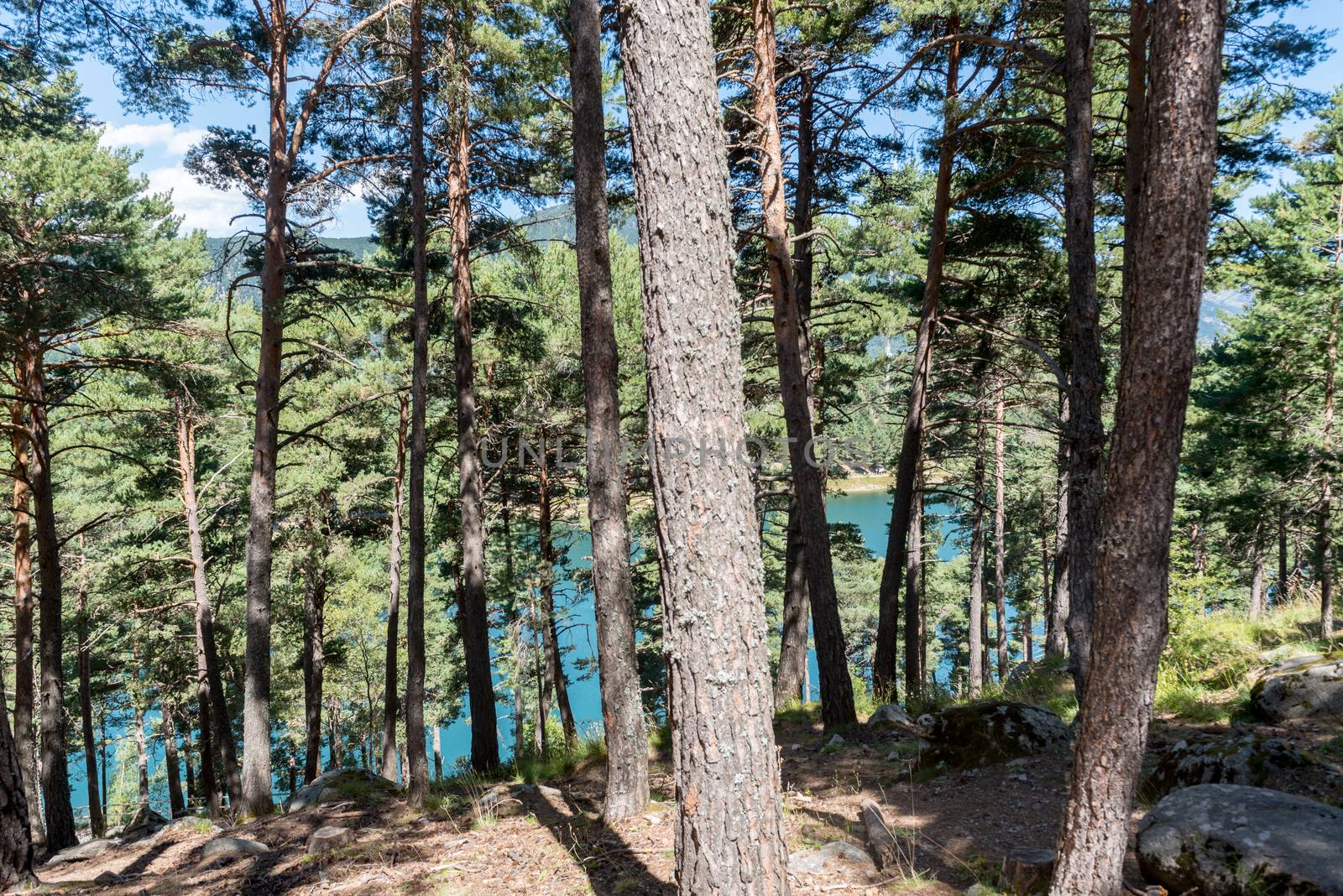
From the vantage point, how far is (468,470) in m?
9.79

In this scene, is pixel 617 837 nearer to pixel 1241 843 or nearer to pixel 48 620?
pixel 1241 843

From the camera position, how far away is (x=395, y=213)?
973cm

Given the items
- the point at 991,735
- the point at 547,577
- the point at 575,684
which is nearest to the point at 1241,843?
the point at 991,735

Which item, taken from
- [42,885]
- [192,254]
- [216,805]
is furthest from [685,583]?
[192,254]

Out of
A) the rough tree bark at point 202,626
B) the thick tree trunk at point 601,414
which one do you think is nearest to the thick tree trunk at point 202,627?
the rough tree bark at point 202,626

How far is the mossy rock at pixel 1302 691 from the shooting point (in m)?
5.31

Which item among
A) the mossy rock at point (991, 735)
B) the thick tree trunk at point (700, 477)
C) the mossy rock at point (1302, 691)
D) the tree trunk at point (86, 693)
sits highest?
the thick tree trunk at point (700, 477)

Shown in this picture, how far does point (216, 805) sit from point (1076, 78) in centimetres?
1669

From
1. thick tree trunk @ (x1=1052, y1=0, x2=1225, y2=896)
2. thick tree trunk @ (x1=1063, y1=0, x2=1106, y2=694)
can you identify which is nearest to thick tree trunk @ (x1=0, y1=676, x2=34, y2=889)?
thick tree trunk @ (x1=1052, y1=0, x2=1225, y2=896)

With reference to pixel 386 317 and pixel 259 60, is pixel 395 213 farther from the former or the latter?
pixel 386 317

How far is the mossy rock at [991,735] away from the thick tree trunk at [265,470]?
24.0ft

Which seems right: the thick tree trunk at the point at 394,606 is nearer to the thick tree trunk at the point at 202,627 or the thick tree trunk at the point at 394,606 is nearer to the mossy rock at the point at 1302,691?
the thick tree trunk at the point at 202,627

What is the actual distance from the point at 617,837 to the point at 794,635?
6062mm

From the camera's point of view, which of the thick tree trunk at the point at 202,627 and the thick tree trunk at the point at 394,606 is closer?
the thick tree trunk at the point at 202,627
